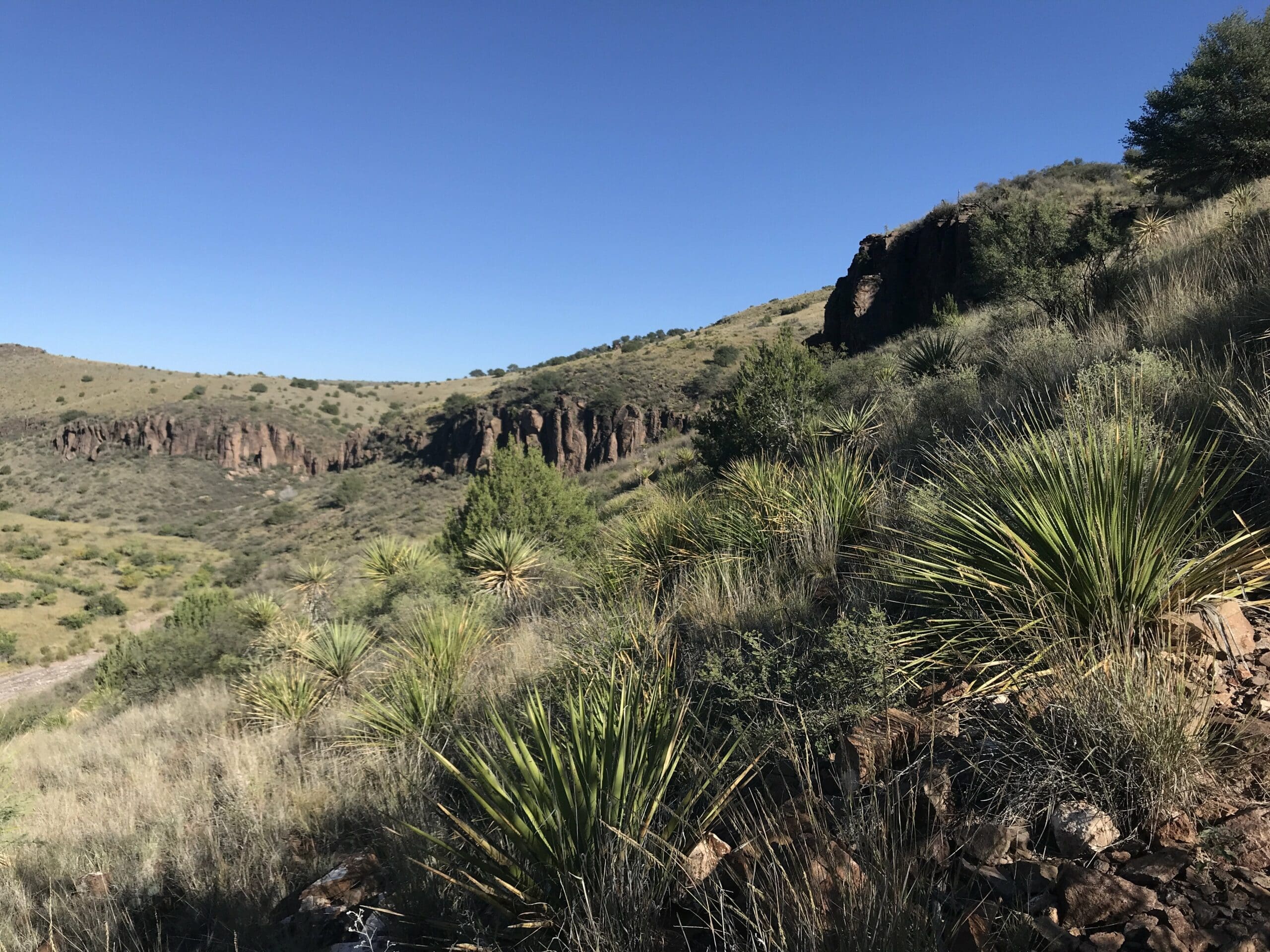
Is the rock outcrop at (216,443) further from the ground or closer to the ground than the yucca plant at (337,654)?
further from the ground

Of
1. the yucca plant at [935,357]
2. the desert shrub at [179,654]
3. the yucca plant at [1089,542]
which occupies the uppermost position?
the yucca plant at [935,357]

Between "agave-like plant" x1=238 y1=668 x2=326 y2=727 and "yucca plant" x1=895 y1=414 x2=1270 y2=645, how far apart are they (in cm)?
735

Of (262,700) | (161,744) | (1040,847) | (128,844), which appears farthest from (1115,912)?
(161,744)

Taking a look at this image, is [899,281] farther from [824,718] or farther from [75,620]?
[75,620]

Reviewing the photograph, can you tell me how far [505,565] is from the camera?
10.9 m

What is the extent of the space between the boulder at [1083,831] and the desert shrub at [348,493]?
49.4 meters

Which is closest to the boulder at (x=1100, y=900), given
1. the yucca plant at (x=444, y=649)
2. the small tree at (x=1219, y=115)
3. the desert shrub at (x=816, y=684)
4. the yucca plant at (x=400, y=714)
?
Answer: the desert shrub at (x=816, y=684)

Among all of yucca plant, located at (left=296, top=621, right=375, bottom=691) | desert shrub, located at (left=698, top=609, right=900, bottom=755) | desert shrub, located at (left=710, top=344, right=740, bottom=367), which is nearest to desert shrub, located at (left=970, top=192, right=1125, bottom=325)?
desert shrub, located at (left=698, top=609, right=900, bottom=755)

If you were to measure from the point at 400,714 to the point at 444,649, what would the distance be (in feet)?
3.69

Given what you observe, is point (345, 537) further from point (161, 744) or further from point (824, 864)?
point (824, 864)

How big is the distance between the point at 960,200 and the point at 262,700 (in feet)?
120

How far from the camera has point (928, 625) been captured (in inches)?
141

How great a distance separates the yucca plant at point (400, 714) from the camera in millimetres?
Answer: 5648

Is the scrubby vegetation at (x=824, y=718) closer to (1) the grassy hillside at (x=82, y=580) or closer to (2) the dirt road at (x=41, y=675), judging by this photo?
(2) the dirt road at (x=41, y=675)
